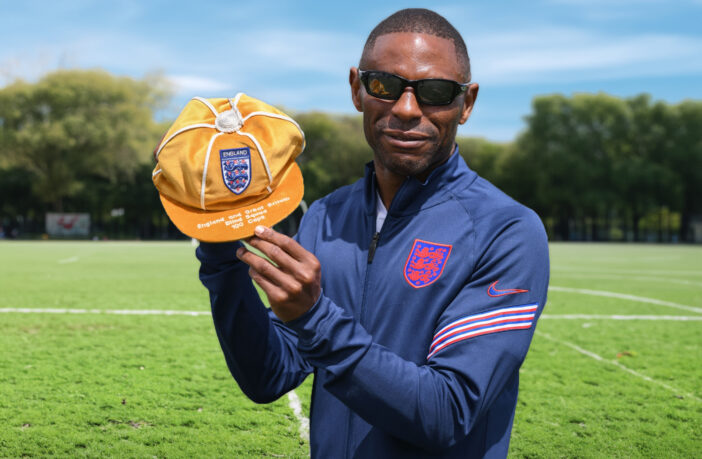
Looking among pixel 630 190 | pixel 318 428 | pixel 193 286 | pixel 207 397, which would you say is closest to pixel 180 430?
pixel 207 397

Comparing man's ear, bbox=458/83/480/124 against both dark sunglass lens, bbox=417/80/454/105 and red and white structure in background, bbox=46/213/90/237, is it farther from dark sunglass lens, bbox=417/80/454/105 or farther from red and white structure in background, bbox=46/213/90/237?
red and white structure in background, bbox=46/213/90/237

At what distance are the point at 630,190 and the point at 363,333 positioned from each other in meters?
66.2

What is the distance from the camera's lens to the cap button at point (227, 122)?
67.9 inches

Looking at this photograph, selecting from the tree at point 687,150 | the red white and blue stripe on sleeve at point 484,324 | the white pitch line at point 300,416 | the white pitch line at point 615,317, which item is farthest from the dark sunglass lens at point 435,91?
the tree at point 687,150

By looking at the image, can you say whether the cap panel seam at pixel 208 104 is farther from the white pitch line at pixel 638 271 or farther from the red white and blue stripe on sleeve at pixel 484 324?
the white pitch line at pixel 638 271

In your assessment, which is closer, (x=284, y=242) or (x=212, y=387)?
(x=284, y=242)

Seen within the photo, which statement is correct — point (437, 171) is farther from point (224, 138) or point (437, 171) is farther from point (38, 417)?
point (38, 417)

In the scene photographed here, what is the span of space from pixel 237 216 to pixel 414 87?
617 mm

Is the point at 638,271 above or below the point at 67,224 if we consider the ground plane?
above

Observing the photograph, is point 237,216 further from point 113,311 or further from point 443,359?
point 113,311

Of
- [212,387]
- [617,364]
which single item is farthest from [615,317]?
[212,387]

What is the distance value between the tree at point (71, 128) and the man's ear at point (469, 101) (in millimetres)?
59831

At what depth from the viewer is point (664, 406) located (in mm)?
6020

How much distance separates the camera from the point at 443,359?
160 cm
